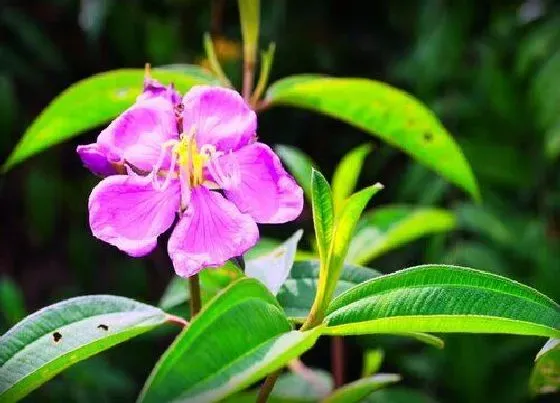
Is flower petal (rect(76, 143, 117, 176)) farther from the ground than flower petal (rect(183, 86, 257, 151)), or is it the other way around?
flower petal (rect(183, 86, 257, 151))

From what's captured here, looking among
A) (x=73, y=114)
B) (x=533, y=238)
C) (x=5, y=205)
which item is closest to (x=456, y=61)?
(x=533, y=238)

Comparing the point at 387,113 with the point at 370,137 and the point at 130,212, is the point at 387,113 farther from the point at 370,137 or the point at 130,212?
the point at 370,137

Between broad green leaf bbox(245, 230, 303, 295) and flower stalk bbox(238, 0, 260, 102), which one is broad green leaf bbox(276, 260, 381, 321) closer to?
broad green leaf bbox(245, 230, 303, 295)

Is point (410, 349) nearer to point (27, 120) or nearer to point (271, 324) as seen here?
point (27, 120)

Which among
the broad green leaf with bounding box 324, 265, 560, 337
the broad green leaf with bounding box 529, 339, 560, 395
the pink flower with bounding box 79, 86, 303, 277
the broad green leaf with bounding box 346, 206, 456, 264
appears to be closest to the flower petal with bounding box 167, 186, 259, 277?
the pink flower with bounding box 79, 86, 303, 277

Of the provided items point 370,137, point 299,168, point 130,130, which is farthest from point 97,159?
point 370,137

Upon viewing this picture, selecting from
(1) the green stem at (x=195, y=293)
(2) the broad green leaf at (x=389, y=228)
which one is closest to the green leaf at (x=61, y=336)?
(1) the green stem at (x=195, y=293)

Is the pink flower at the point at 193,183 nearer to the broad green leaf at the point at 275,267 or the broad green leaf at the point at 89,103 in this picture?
the broad green leaf at the point at 275,267
